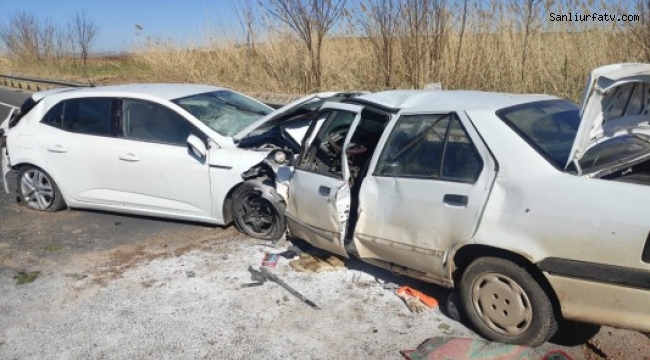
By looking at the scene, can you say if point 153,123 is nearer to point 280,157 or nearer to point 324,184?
point 280,157

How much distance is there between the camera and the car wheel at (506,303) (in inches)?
128

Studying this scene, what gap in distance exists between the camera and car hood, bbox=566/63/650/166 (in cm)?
301

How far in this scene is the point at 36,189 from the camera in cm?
669

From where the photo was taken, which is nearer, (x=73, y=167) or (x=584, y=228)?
(x=584, y=228)

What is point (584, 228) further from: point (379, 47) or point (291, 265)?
point (379, 47)

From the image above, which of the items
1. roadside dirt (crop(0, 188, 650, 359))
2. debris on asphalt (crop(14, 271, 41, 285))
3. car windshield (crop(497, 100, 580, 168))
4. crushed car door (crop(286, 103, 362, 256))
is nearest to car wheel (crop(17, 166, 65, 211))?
roadside dirt (crop(0, 188, 650, 359))

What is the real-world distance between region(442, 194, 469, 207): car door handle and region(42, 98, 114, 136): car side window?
4.08 meters

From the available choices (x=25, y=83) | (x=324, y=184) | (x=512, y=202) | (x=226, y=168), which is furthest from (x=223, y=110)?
(x=25, y=83)

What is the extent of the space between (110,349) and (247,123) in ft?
10.3

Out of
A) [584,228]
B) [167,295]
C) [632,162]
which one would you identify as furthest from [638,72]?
[167,295]

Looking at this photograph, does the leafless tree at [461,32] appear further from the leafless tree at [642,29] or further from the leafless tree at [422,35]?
the leafless tree at [642,29]

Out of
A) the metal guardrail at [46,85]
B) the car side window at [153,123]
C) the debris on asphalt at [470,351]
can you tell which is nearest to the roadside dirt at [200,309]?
the debris on asphalt at [470,351]

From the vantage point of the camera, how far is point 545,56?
8992 mm

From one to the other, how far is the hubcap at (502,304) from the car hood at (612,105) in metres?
0.82
